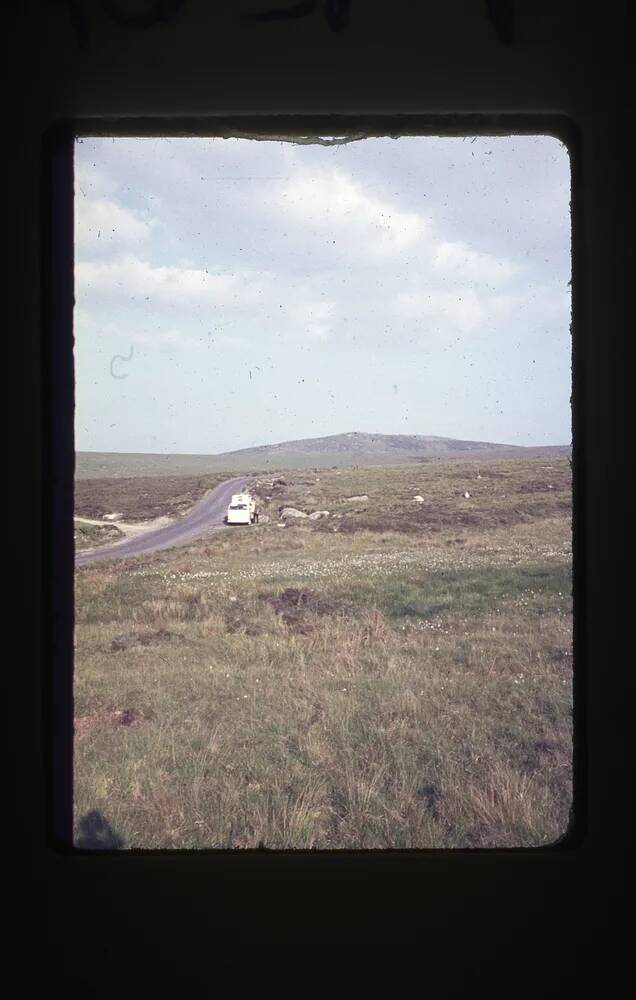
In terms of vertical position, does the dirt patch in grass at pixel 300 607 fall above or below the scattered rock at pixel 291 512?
below

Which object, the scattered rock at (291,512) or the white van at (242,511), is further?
the scattered rock at (291,512)

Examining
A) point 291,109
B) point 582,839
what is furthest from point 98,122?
point 582,839

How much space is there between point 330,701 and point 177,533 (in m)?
14.9

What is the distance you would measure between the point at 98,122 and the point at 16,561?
1.03 meters

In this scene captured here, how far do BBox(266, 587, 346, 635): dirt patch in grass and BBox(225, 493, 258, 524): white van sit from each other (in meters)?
10.2

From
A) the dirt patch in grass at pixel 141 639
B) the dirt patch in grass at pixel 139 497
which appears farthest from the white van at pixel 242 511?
the dirt patch in grass at pixel 141 639

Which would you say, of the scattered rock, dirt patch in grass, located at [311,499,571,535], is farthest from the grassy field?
the scattered rock

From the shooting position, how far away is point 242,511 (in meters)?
22.2

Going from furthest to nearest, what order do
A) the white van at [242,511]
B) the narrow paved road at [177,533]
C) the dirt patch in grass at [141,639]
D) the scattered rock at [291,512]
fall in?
the scattered rock at [291,512]
the white van at [242,511]
the narrow paved road at [177,533]
the dirt patch in grass at [141,639]

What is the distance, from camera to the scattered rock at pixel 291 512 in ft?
72.8

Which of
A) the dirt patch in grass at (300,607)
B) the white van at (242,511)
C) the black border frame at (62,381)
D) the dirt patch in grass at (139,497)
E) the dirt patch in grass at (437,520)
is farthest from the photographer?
the dirt patch in grass at (139,497)

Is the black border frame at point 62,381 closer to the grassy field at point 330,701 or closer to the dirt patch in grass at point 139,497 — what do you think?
the grassy field at point 330,701

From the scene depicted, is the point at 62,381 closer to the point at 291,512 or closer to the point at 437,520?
the point at 437,520

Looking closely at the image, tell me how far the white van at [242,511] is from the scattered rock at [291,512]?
957 mm
